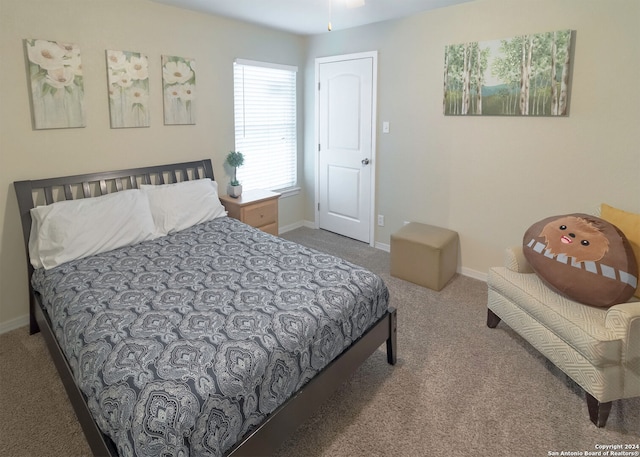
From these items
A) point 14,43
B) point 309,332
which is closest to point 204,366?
point 309,332

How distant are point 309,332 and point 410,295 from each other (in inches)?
69.3

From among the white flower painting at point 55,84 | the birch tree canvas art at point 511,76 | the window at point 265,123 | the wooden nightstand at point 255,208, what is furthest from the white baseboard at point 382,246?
the white flower painting at point 55,84

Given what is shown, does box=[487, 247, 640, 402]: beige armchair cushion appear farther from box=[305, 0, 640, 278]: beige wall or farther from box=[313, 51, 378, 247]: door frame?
box=[313, 51, 378, 247]: door frame

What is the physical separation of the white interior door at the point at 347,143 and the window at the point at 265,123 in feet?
1.20

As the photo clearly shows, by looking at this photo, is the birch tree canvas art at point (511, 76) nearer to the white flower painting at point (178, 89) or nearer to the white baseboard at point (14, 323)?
the white flower painting at point (178, 89)

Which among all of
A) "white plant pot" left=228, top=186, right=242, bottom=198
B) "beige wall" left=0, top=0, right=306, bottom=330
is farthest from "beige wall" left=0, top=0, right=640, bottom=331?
"white plant pot" left=228, top=186, right=242, bottom=198

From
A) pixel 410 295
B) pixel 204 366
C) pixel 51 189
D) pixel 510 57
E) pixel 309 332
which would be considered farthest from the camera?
pixel 410 295

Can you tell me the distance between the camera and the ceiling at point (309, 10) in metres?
3.32

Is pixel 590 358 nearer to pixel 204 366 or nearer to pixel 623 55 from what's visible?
pixel 204 366

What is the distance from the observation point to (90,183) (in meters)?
3.08

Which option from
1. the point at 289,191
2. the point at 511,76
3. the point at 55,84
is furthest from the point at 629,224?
the point at 55,84

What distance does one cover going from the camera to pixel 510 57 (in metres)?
3.17

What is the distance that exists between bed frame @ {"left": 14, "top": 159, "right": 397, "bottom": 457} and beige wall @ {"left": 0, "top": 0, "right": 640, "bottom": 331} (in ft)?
0.38

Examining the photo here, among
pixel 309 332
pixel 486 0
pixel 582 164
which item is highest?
pixel 486 0
